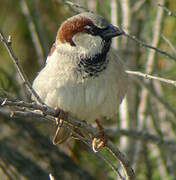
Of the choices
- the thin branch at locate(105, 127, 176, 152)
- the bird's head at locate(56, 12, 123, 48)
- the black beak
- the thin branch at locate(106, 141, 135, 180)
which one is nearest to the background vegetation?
the thin branch at locate(105, 127, 176, 152)

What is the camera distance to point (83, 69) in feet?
8.70

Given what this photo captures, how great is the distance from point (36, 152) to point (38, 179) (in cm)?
23

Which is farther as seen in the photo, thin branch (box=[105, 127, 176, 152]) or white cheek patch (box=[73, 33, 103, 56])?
thin branch (box=[105, 127, 176, 152])

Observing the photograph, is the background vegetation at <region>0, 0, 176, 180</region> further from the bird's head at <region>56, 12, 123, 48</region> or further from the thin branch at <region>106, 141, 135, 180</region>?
the thin branch at <region>106, 141, 135, 180</region>

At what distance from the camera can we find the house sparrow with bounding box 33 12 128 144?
8.61 feet

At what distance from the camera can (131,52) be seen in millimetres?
4031

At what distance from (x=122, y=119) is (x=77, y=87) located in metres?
1.38

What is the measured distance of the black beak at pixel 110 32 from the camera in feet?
8.47

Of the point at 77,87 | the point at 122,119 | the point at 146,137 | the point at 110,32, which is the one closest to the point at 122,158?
the point at 77,87

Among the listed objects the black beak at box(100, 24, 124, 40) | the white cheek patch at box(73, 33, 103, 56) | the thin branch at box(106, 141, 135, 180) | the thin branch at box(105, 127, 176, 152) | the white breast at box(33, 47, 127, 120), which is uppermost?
Answer: the black beak at box(100, 24, 124, 40)

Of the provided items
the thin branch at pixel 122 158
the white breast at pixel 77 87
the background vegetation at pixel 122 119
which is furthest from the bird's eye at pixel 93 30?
the thin branch at pixel 122 158

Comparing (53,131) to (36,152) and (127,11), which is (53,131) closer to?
(36,152)

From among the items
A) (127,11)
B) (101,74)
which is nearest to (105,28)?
(101,74)

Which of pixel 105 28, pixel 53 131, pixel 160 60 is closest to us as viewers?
pixel 105 28
